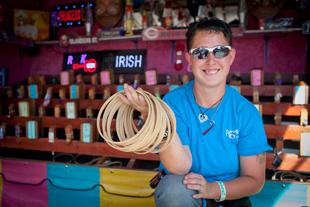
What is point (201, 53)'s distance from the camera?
128 cm

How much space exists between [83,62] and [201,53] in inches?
156

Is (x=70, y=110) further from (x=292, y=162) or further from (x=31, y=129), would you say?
(x=292, y=162)

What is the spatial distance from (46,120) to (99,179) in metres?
→ 1.43

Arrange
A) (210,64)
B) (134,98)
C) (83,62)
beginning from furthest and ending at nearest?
1. (83,62)
2. (210,64)
3. (134,98)

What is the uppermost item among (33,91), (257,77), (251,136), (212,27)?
(212,27)

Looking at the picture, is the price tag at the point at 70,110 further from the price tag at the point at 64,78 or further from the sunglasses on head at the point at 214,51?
the sunglasses on head at the point at 214,51

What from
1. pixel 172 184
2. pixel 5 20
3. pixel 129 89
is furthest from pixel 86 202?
pixel 5 20

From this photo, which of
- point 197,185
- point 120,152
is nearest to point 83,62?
point 120,152

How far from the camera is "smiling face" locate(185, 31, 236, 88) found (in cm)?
127

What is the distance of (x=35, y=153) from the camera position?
3172 mm

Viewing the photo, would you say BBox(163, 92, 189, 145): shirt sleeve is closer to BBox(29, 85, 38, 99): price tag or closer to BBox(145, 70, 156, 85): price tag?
BBox(145, 70, 156, 85): price tag

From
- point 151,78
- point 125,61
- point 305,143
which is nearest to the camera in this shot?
point 305,143

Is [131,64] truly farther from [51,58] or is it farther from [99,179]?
[99,179]

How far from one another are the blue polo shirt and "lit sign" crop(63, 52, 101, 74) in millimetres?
3428
